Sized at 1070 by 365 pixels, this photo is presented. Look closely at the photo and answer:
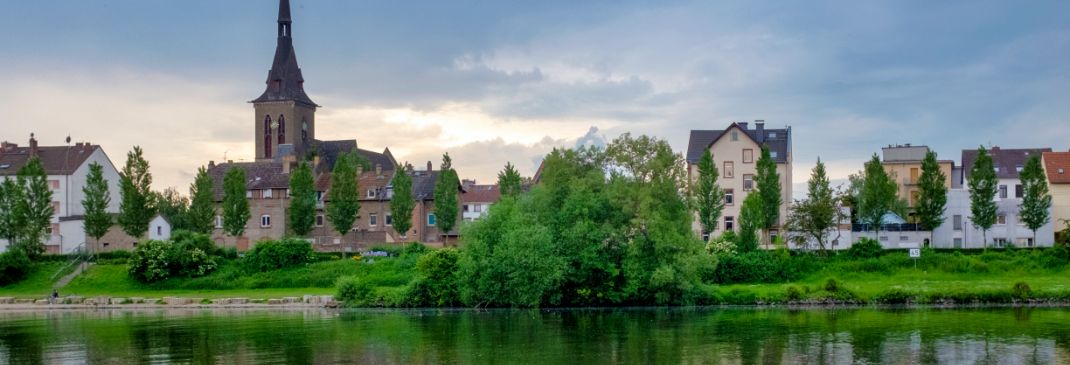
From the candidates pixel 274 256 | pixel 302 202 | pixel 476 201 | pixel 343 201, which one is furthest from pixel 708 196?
pixel 476 201

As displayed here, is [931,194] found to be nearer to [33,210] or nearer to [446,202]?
[446,202]

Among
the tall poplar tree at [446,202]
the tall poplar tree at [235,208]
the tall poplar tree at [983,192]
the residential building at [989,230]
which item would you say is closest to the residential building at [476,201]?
the tall poplar tree at [446,202]

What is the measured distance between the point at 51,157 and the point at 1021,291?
9134cm

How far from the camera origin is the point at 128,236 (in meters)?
104

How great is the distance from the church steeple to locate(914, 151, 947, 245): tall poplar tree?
90720 mm

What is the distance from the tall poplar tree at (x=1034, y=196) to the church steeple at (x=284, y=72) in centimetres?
9720

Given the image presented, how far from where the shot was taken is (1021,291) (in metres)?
66.4

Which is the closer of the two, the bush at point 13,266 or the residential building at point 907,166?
the bush at point 13,266

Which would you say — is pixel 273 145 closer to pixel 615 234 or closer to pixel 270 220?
pixel 270 220

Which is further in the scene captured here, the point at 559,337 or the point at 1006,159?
the point at 1006,159

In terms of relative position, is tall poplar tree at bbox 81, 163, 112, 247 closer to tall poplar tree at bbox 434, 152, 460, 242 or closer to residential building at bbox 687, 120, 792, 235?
tall poplar tree at bbox 434, 152, 460, 242

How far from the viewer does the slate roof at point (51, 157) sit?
111m

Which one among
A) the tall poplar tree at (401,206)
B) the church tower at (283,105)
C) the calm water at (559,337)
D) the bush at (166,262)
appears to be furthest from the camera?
the church tower at (283,105)

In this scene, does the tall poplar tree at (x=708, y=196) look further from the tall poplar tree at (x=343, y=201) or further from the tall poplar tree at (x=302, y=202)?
the tall poplar tree at (x=302, y=202)
